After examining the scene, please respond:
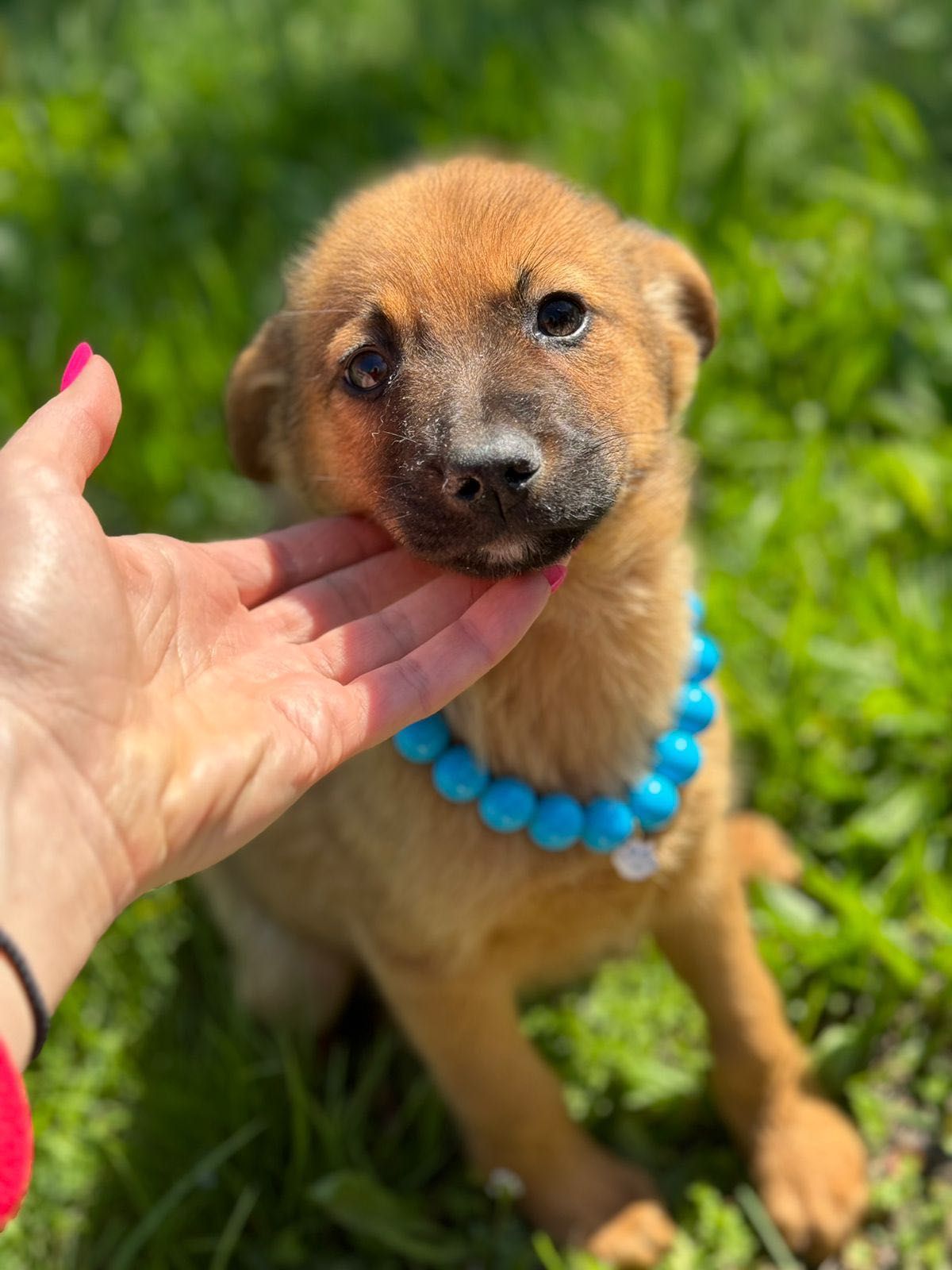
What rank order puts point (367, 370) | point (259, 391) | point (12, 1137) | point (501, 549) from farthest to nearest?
1. point (259, 391)
2. point (367, 370)
3. point (501, 549)
4. point (12, 1137)

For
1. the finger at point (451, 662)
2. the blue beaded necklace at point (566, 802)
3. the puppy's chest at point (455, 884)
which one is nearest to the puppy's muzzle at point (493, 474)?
the finger at point (451, 662)

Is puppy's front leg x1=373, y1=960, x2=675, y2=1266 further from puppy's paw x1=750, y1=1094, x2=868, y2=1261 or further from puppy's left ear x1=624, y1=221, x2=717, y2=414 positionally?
puppy's left ear x1=624, y1=221, x2=717, y2=414

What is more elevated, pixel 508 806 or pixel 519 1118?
pixel 508 806

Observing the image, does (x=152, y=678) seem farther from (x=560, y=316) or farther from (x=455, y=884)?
(x=560, y=316)

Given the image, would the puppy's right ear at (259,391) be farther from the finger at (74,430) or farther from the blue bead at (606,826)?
the blue bead at (606,826)

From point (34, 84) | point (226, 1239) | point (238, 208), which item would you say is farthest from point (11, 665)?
point (34, 84)

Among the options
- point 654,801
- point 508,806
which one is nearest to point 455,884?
point 508,806
